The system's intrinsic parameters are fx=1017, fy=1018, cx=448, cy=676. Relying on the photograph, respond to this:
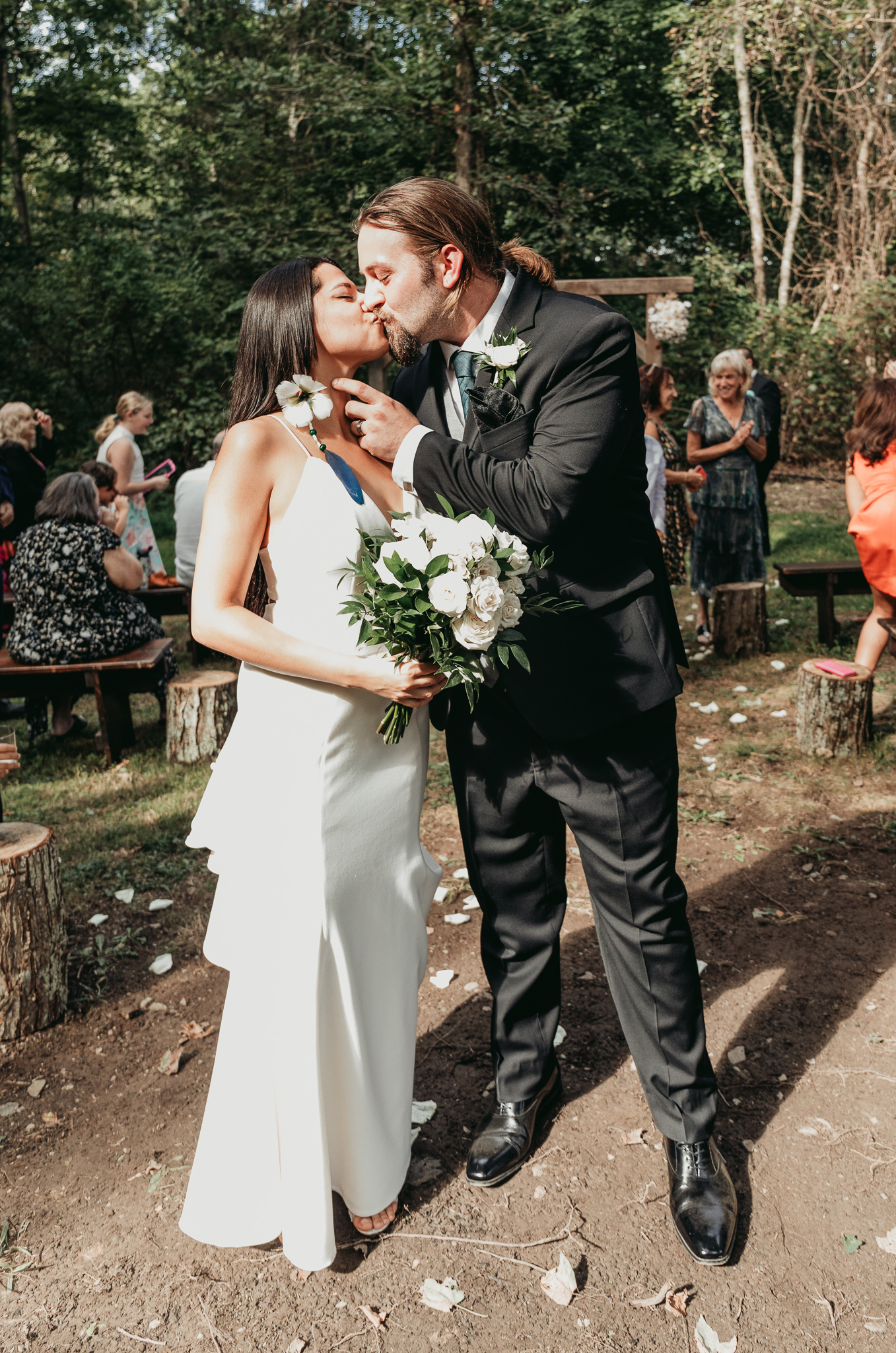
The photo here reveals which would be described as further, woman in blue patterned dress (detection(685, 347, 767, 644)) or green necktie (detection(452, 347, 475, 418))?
woman in blue patterned dress (detection(685, 347, 767, 644))

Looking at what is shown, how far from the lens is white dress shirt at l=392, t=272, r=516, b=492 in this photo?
235 centimetres

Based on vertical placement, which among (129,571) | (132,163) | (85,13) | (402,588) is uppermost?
(85,13)

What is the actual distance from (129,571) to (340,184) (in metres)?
12.3

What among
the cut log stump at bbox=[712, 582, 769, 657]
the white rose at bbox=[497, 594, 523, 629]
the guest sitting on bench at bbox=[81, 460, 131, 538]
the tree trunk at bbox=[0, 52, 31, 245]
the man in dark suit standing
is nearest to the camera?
the white rose at bbox=[497, 594, 523, 629]

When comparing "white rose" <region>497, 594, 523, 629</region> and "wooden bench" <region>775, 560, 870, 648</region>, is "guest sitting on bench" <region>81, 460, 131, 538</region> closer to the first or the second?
"wooden bench" <region>775, 560, 870, 648</region>

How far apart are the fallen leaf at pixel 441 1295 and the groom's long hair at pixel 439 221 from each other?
2410 mm

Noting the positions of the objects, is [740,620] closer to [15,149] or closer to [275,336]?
[275,336]

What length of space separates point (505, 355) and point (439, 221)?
0.40 m

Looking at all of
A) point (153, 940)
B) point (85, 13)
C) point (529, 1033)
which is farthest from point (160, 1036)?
point (85, 13)

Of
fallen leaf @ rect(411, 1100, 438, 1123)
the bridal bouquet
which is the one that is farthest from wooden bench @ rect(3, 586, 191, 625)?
the bridal bouquet

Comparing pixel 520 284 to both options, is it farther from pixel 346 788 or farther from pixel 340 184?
pixel 340 184

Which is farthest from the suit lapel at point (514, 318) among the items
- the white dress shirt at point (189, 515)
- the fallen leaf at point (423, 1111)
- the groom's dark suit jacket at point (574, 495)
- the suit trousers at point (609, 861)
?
the white dress shirt at point (189, 515)

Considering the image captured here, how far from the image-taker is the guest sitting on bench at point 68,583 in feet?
20.5

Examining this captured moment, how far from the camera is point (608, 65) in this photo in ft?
59.5
